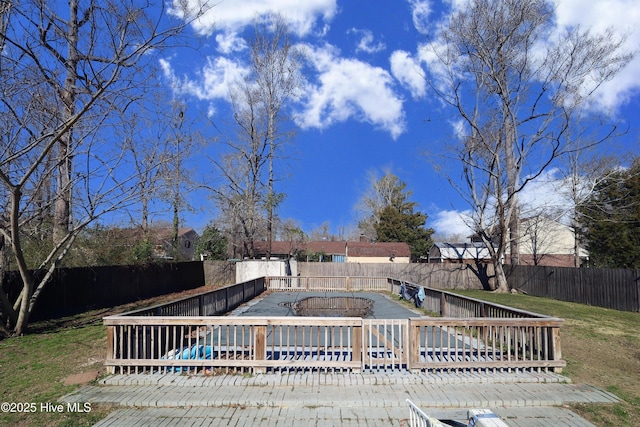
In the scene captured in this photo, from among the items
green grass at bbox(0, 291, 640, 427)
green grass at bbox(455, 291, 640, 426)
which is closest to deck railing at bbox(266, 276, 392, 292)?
green grass at bbox(455, 291, 640, 426)

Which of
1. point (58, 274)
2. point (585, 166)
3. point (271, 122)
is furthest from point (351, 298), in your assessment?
point (585, 166)

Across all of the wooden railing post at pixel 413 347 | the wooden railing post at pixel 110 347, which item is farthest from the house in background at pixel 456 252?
the wooden railing post at pixel 110 347

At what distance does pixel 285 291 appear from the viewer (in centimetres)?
2002

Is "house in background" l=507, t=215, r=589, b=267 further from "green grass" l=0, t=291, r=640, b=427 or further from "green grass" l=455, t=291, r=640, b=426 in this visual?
"green grass" l=0, t=291, r=640, b=427

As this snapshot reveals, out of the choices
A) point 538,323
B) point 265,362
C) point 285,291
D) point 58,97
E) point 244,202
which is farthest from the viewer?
point 244,202

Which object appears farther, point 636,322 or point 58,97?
point 636,322

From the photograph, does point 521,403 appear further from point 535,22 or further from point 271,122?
point 271,122

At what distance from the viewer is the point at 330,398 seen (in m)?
4.55

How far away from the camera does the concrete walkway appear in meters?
4.07

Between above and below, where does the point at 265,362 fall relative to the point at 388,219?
below

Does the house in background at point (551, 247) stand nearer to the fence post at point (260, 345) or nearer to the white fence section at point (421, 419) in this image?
the fence post at point (260, 345)

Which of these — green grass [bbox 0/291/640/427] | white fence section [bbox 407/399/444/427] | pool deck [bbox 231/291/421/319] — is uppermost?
white fence section [bbox 407/399/444/427]

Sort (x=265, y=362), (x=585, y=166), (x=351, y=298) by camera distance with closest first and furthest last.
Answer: (x=265, y=362) < (x=351, y=298) < (x=585, y=166)

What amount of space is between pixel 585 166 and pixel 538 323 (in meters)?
26.9
